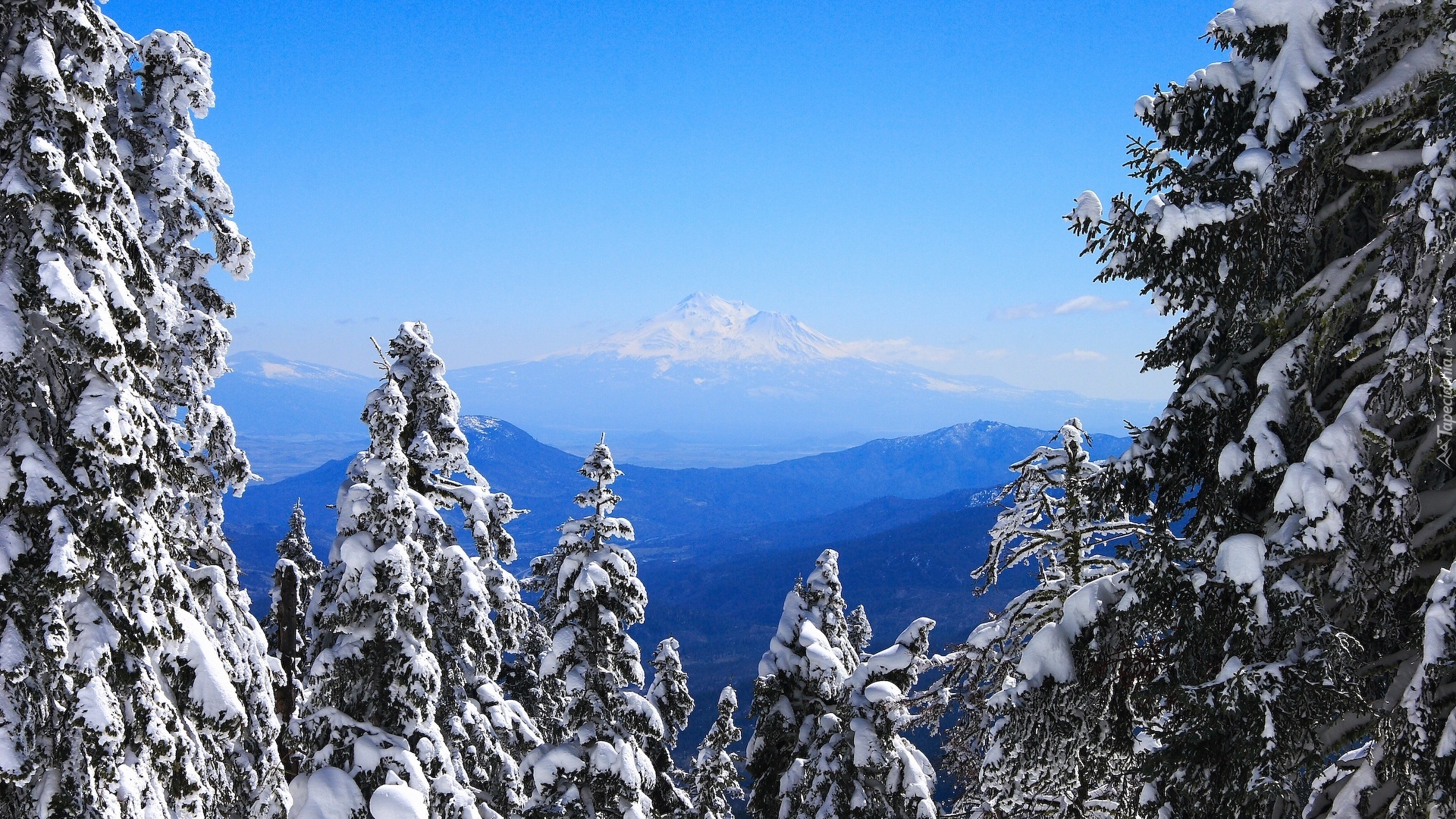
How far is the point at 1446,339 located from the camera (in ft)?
17.5

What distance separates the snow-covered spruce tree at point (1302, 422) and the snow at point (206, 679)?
7956 mm

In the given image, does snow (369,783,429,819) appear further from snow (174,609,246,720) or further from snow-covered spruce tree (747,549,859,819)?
snow-covered spruce tree (747,549,859,819)


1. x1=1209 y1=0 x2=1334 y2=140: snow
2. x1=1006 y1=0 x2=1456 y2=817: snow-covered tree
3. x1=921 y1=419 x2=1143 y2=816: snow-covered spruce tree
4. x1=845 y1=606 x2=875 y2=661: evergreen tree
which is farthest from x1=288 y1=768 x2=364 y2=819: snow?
x1=845 y1=606 x2=875 y2=661: evergreen tree

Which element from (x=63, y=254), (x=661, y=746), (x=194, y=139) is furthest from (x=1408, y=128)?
(x=661, y=746)

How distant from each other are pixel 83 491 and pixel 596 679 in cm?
914

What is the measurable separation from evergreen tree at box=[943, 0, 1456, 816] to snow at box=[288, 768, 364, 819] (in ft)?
27.8

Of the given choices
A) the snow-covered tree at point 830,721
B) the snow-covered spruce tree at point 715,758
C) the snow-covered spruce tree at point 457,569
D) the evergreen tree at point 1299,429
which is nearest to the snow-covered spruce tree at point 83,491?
the snow-covered spruce tree at point 457,569

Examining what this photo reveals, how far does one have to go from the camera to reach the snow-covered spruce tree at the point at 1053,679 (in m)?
7.30

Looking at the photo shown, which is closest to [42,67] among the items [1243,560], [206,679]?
[206,679]

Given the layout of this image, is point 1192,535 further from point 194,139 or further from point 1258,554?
point 194,139

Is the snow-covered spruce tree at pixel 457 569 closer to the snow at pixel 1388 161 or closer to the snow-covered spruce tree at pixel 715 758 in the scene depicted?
the snow-covered spruce tree at pixel 715 758

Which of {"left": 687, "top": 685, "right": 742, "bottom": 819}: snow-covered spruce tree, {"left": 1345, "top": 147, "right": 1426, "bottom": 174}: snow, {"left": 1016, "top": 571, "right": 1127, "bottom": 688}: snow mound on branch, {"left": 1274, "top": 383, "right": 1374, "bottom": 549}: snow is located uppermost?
{"left": 1345, "top": 147, "right": 1426, "bottom": 174}: snow

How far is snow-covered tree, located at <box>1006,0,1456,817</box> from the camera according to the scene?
209 inches

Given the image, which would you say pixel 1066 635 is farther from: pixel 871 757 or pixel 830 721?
pixel 830 721
